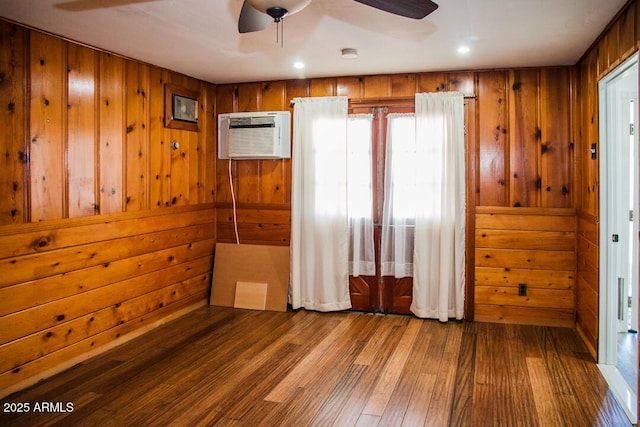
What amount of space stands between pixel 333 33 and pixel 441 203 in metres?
1.90

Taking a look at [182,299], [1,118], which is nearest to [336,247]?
[182,299]

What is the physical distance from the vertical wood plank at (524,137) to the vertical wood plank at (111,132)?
3.36m

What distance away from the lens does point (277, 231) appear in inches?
202

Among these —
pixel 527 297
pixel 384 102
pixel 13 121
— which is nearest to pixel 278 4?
pixel 13 121

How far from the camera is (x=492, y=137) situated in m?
4.51

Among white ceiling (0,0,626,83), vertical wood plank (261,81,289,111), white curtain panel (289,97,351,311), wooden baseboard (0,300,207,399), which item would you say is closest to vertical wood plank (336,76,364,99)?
white curtain panel (289,97,351,311)

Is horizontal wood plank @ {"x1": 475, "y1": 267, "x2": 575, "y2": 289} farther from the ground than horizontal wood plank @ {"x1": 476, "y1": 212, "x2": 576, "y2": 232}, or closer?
closer

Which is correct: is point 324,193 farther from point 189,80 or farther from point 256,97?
point 189,80

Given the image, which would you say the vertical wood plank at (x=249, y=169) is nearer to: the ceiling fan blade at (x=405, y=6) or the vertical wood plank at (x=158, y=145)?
the vertical wood plank at (x=158, y=145)

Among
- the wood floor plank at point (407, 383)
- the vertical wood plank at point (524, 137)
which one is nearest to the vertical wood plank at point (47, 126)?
the wood floor plank at point (407, 383)

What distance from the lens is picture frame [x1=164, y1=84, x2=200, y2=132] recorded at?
4516 mm

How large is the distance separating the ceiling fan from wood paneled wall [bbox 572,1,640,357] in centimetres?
142

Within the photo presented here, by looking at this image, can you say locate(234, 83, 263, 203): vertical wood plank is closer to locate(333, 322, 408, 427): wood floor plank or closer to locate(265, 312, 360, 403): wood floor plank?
locate(265, 312, 360, 403): wood floor plank

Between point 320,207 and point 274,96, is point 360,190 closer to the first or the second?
point 320,207
